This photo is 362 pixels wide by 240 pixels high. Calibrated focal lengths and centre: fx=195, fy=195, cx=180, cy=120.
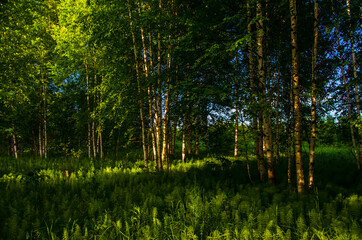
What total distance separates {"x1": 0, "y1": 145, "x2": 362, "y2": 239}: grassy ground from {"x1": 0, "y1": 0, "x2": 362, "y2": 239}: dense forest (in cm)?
4

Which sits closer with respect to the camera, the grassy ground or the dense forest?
the grassy ground

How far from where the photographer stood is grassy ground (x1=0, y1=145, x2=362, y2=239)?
3.43 metres

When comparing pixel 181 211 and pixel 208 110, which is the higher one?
pixel 208 110

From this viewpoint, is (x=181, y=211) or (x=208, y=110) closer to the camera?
(x=181, y=211)

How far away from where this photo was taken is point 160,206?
4949 millimetres

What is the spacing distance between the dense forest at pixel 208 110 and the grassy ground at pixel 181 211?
0.04 m

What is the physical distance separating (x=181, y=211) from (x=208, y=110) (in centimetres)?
419

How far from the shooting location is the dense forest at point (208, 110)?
3971mm

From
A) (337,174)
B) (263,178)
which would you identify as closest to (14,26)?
(263,178)

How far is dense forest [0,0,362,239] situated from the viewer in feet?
13.0

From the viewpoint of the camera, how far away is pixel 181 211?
4.30 meters

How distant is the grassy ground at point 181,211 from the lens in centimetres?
343

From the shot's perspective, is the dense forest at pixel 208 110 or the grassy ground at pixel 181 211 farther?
the dense forest at pixel 208 110

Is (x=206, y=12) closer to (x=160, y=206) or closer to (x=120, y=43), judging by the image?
(x=120, y=43)
